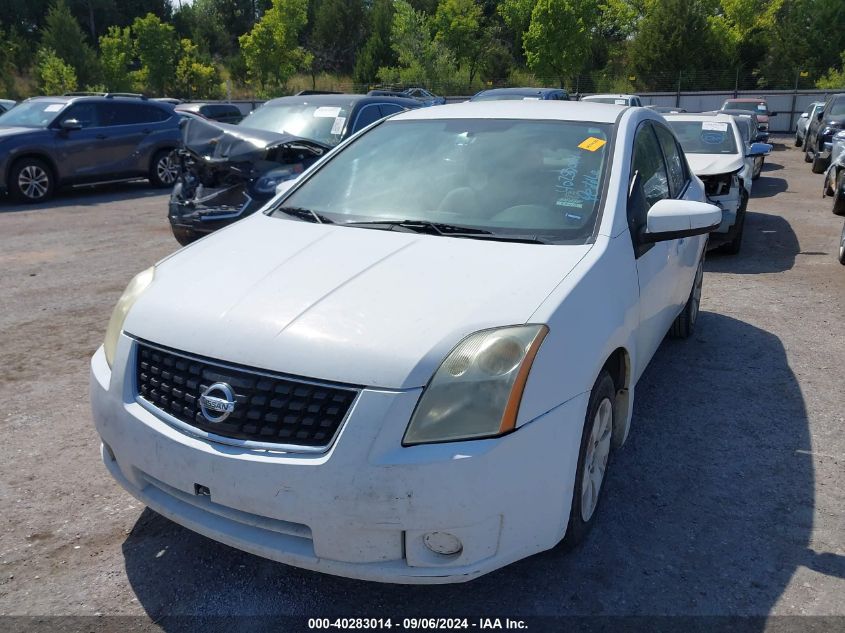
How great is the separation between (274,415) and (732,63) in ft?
A: 174

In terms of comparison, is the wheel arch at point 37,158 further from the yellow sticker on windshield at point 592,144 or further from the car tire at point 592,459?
the car tire at point 592,459

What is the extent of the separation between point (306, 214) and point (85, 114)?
37.0 feet

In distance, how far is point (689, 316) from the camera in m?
5.52

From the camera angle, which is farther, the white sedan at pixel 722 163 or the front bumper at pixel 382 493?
the white sedan at pixel 722 163

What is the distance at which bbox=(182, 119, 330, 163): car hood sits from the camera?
6.91 metres

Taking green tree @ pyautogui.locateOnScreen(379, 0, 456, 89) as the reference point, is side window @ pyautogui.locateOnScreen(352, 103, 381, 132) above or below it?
below

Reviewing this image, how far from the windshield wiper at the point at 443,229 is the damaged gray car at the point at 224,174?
3.72m

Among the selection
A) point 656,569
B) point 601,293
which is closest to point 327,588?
point 656,569

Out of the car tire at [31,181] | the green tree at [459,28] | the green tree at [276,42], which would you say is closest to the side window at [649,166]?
the car tire at [31,181]

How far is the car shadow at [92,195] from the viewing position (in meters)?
12.4

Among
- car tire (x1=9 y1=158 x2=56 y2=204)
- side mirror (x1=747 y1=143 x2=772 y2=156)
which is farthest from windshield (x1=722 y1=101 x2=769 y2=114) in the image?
car tire (x1=9 y1=158 x2=56 y2=204)

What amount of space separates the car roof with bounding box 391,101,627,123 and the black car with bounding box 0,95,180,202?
10.2 meters

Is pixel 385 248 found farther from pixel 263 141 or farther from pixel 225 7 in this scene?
Answer: pixel 225 7

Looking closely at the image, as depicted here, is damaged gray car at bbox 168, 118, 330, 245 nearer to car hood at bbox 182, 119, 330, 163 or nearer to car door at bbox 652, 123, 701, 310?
car hood at bbox 182, 119, 330, 163
